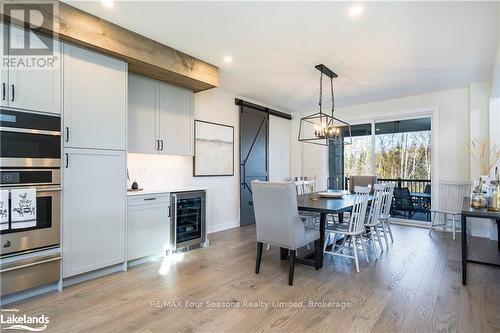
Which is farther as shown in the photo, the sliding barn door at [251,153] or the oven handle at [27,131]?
the sliding barn door at [251,153]

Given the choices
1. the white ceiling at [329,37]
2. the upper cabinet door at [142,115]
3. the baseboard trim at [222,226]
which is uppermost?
the white ceiling at [329,37]

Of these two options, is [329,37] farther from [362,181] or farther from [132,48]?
[362,181]

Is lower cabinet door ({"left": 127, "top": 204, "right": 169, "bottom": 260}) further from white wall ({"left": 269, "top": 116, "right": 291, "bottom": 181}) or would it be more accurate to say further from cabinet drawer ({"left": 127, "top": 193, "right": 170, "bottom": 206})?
white wall ({"left": 269, "top": 116, "right": 291, "bottom": 181})

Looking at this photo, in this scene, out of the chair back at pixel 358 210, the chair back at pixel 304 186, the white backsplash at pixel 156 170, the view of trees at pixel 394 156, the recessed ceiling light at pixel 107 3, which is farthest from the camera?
the view of trees at pixel 394 156

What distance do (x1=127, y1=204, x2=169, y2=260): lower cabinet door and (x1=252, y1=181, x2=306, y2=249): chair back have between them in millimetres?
1342

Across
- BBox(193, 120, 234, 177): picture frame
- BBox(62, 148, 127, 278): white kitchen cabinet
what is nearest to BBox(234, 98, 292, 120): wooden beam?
BBox(193, 120, 234, 177): picture frame

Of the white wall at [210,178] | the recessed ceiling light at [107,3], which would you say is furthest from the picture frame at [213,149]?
the recessed ceiling light at [107,3]

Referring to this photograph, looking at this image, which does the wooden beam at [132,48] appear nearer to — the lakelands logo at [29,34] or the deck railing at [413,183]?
the lakelands logo at [29,34]

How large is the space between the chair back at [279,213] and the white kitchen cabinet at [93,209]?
154 cm

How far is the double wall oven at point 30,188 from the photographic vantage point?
2.19 m

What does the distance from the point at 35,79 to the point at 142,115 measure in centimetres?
125

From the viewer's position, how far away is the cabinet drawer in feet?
10.1

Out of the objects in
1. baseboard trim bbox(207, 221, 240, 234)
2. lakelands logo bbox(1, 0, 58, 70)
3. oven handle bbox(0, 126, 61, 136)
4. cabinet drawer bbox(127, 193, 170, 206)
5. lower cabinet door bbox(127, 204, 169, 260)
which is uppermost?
lakelands logo bbox(1, 0, 58, 70)

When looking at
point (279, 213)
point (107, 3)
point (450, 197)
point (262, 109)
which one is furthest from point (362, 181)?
point (107, 3)
